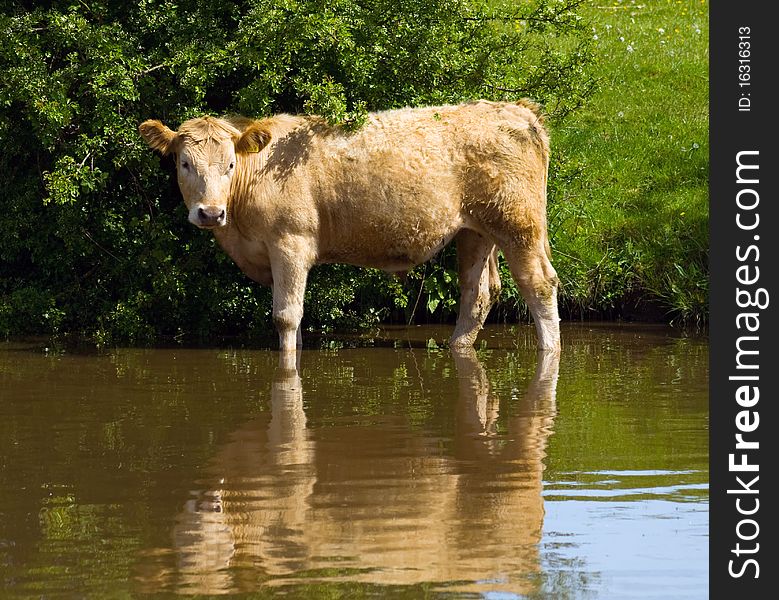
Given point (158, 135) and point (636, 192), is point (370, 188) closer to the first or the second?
point (158, 135)

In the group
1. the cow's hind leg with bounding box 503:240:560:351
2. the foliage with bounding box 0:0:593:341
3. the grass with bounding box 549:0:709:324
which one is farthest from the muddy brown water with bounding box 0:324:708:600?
the grass with bounding box 549:0:709:324

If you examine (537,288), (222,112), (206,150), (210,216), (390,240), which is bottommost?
(537,288)

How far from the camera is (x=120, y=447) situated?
798 centimetres

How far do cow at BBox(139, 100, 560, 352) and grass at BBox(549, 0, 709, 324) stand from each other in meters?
1.49

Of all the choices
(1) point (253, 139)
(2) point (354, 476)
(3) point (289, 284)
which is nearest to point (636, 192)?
(3) point (289, 284)

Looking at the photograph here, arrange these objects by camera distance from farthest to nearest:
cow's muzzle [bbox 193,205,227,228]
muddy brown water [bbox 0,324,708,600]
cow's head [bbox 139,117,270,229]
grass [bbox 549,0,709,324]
Result: 1. grass [bbox 549,0,709,324]
2. cow's head [bbox 139,117,270,229]
3. cow's muzzle [bbox 193,205,227,228]
4. muddy brown water [bbox 0,324,708,600]

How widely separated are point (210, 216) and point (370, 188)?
152cm

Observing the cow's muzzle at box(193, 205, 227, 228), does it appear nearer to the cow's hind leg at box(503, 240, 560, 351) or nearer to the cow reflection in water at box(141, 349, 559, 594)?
the cow reflection in water at box(141, 349, 559, 594)

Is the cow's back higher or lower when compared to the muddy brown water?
higher

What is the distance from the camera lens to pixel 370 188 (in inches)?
462

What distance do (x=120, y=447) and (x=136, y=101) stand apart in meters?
5.39

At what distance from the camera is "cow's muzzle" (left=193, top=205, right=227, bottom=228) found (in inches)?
432
